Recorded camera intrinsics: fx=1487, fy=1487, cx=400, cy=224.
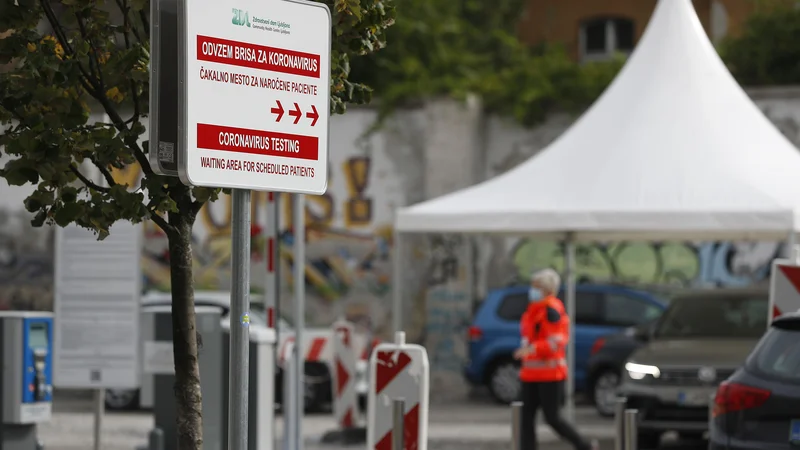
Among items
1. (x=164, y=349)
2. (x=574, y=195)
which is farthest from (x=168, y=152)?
(x=574, y=195)

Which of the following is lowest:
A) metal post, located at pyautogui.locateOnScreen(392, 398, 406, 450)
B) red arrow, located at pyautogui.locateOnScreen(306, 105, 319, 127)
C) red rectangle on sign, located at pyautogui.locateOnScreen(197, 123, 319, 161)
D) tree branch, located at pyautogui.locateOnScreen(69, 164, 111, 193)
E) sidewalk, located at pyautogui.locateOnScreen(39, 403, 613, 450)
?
sidewalk, located at pyautogui.locateOnScreen(39, 403, 613, 450)

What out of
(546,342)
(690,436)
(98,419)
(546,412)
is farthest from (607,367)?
(98,419)

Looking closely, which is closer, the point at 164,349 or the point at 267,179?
the point at 267,179

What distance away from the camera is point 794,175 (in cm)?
1428

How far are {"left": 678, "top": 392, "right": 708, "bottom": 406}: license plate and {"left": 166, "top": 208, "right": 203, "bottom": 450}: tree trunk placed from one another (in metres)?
8.71

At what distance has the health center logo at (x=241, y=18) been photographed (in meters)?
5.23

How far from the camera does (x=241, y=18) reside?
5254 mm

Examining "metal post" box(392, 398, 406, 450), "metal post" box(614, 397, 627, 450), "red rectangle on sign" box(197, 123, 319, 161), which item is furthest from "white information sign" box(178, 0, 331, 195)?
"metal post" box(614, 397, 627, 450)

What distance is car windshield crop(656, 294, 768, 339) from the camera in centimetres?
1591

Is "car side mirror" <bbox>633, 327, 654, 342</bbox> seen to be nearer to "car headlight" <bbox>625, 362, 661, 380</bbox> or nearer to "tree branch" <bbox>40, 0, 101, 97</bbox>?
"car headlight" <bbox>625, 362, 661, 380</bbox>

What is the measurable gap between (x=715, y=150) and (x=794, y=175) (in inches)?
32.1

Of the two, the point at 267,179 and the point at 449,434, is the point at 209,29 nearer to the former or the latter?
the point at 267,179

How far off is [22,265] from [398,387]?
53.7ft

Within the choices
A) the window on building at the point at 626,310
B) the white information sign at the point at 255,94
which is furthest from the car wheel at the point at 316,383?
the white information sign at the point at 255,94
